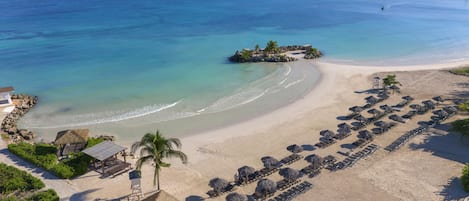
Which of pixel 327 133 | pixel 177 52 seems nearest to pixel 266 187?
pixel 327 133

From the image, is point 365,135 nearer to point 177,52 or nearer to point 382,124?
point 382,124

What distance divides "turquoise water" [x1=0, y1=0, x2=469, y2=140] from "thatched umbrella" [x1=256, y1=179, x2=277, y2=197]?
490 inches

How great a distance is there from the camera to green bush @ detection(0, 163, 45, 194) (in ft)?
73.3

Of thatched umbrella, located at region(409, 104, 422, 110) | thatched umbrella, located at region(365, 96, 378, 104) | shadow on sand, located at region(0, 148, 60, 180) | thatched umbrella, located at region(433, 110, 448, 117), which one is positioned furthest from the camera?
thatched umbrella, located at region(365, 96, 378, 104)

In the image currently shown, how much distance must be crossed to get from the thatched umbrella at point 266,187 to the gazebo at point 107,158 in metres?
9.70

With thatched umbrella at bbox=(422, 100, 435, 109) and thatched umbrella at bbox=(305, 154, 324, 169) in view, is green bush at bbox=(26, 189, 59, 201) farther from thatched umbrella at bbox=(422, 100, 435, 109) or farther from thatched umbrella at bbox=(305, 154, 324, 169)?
thatched umbrella at bbox=(422, 100, 435, 109)

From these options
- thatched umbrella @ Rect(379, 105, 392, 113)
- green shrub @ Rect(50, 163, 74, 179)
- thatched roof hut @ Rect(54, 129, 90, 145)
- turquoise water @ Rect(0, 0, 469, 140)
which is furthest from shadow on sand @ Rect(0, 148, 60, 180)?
thatched umbrella @ Rect(379, 105, 392, 113)

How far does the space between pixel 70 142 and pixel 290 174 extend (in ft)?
54.2

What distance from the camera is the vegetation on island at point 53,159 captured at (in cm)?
2409

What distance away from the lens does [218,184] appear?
71.9 ft

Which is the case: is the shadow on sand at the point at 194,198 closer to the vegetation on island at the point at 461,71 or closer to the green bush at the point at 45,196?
the green bush at the point at 45,196

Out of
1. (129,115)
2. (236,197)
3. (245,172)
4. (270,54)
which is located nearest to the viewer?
(236,197)

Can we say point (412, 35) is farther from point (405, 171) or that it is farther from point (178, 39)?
point (405, 171)

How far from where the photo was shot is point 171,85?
143 feet
